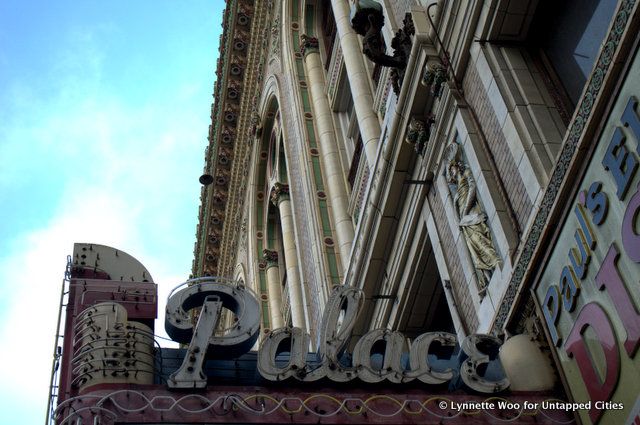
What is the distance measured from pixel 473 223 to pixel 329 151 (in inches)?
496

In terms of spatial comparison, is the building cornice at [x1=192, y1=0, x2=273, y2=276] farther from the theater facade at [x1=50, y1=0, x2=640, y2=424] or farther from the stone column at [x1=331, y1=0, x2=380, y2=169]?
the theater facade at [x1=50, y1=0, x2=640, y2=424]

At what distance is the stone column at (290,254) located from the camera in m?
25.8

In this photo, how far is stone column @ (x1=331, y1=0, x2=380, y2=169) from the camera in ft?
63.0

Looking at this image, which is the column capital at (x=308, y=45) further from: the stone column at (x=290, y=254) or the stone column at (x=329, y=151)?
the stone column at (x=290, y=254)

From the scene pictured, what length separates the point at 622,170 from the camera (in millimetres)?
8312

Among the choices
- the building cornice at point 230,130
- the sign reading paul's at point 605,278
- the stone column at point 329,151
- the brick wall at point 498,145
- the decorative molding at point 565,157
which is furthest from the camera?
the building cornice at point 230,130

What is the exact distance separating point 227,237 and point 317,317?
66.0 feet

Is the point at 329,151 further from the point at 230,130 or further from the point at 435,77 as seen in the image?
the point at 230,130

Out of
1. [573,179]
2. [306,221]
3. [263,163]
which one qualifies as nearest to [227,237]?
[263,163]

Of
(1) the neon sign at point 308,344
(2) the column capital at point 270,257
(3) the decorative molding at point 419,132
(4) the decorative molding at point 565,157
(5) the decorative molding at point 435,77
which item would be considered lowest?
(1) the neon sign at point 308,344

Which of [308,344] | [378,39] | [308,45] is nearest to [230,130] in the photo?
[308,45]

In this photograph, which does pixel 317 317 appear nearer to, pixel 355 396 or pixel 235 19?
pixel 355 396

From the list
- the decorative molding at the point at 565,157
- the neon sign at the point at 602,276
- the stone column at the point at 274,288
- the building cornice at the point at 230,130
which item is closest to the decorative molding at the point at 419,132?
the decorative molding at the point at 565,157

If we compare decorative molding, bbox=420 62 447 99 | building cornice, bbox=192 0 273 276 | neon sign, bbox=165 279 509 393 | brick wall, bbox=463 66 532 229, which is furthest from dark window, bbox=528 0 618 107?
building cornice, bbox=192 0 273 276
